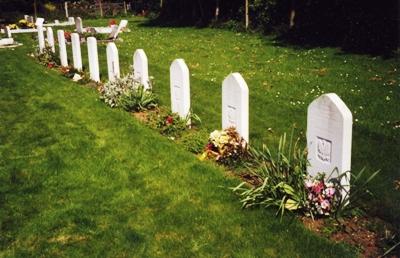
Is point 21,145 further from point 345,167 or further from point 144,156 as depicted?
point 345,167

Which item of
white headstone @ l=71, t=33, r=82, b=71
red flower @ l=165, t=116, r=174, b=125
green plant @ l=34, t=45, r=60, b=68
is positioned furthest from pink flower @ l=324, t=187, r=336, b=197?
green plant @ l=34, t=45, r=60, b=68

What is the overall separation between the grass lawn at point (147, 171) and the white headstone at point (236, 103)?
75cm

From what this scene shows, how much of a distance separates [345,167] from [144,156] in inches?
137

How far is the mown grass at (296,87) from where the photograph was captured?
7.46 m

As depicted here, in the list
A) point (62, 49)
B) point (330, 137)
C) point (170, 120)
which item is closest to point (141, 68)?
point (170, 120)

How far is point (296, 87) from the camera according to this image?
12320mm

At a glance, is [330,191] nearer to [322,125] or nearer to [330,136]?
[330,136]

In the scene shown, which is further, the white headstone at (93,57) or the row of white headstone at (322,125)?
the white headstone at (93,57)

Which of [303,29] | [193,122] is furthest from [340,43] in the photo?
[193,122]

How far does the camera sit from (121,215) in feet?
19.0

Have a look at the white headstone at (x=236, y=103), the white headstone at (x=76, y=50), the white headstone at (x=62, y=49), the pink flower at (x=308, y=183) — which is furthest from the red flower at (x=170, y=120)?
the white headstone at (x=62, y=49)

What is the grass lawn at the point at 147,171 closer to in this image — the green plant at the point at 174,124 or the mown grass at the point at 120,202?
the mown grass at the point at 120,202

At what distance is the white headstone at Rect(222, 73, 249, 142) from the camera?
6941 mm

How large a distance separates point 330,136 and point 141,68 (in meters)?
5.89
